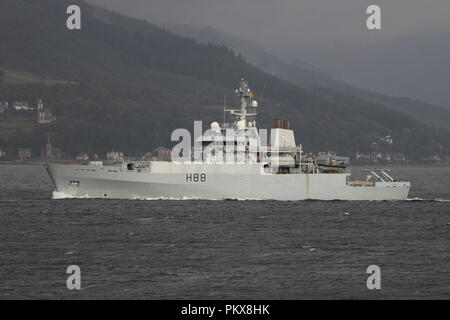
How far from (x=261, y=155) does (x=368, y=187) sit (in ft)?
29.4

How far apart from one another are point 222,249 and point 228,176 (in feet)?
67.4

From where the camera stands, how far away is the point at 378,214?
5453 cm

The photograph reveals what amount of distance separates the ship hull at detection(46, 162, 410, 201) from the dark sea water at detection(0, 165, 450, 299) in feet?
4.02

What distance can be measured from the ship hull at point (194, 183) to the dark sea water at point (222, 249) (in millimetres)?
1226

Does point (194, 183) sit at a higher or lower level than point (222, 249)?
higher

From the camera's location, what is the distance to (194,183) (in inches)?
2298

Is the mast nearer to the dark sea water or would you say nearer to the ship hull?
the ship hull

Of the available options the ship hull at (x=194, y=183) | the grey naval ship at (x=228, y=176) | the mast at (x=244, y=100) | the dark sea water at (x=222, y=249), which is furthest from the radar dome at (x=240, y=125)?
the dark sea water at (x=222, y=249)

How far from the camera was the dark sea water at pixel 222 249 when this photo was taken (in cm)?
2994

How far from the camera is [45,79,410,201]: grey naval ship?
58.2 meters

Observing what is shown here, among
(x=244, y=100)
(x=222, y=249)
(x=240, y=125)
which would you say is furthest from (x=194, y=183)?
(x=222, y=249)

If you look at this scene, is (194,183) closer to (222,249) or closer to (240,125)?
(240,125)

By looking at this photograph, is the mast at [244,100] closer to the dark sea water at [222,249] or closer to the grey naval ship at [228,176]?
the grey naval ship at [228,176]

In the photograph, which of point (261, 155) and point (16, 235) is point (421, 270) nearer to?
point (16, 235)
